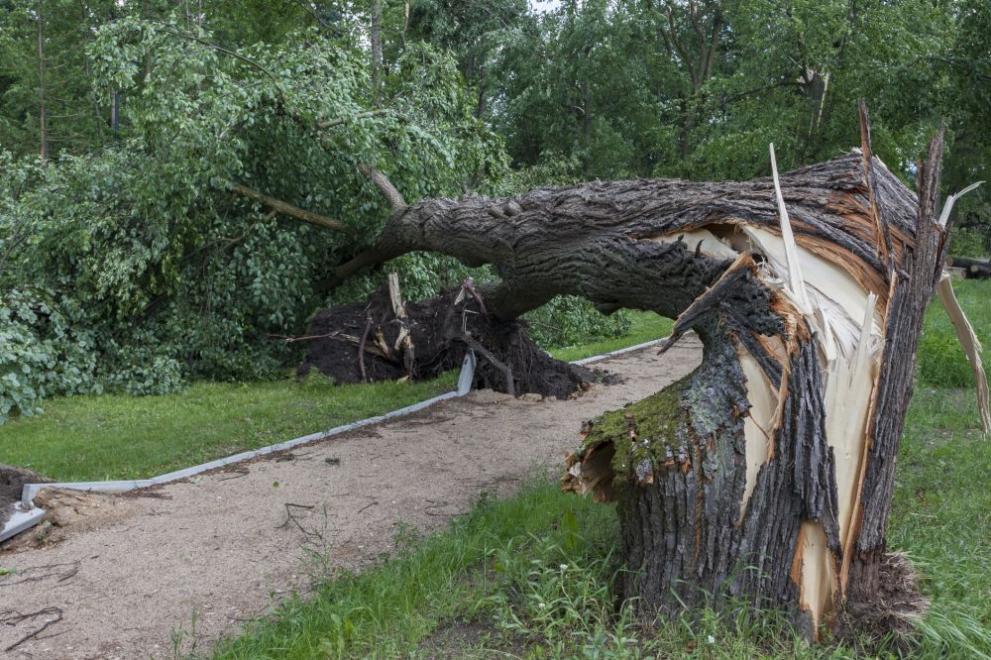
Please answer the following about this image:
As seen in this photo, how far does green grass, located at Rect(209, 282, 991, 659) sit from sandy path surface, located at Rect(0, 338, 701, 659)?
39 centimetres

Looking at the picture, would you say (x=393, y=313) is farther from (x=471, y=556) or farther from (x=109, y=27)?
(x=471, y=556)

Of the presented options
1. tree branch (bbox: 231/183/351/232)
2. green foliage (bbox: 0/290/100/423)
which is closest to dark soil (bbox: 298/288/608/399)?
tree branch (bbox: 231/183/351/232)

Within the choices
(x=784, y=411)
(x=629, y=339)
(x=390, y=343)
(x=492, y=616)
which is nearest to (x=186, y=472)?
(x=492, y=616)

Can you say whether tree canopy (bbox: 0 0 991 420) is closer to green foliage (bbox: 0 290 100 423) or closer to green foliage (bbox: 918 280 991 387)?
green foliage (bbox: 0 290 100 423)

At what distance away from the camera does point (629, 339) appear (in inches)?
480

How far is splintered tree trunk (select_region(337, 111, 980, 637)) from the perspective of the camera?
308cm

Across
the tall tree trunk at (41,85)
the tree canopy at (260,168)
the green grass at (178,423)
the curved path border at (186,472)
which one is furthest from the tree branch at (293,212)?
the tall tree trunk at (41,85)

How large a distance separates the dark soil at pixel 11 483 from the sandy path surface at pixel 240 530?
28cm

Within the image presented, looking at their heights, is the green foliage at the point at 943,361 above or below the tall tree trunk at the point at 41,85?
below

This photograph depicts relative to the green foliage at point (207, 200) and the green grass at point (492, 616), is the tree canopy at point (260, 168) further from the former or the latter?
the green grass at point (492, 616)

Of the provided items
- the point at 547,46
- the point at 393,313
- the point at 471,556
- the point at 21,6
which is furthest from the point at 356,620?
the point at 21,6

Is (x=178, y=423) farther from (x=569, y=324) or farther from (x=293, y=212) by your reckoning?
(x=569, y=324)

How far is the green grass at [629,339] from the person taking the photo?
35.6ft

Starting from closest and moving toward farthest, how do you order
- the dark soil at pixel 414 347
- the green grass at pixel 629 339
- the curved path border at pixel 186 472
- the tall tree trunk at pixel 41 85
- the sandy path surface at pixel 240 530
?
1. the sandy path surface at pixel 240 530
2. the curved path border at pixel 186 472
3. the dark soil at pixel 414 347
4. the green grass at pixel 629 339
5. the tall tree trunk at pixel 41 85
